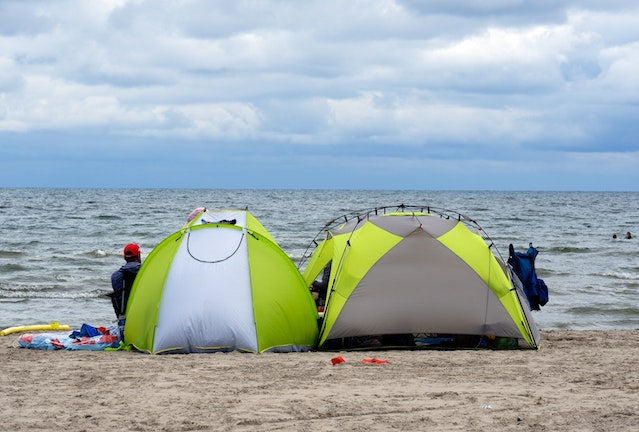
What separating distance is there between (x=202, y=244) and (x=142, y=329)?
4.09 ft

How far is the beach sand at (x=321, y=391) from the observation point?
633 cm

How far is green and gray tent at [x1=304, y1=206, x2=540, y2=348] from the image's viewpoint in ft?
31.5

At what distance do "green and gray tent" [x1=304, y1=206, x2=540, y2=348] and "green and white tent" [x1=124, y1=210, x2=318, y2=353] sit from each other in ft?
Result: 1.77

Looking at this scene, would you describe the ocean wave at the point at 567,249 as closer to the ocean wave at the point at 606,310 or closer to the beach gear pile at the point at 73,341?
the ocean wave at the point at 606,310

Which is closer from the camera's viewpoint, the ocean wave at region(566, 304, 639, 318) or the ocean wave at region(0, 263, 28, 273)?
the ocean wave at region(566, 304, 639, 318)

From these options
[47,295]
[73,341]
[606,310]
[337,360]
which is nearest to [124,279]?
[73,341]

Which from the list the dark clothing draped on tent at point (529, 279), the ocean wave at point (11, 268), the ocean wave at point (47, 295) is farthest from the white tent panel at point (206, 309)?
the ocean wave at point (11, 268)

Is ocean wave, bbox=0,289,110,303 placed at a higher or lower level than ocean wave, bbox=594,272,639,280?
lower

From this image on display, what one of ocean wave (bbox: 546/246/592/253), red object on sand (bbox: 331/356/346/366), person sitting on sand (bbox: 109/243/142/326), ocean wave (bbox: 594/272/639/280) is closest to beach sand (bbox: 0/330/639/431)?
red object on sand (bbox: 331/356/346/366)

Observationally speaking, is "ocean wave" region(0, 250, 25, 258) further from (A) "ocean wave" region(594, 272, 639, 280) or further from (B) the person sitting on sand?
(A) "ocean wave" region(594, 272, 639, 280)

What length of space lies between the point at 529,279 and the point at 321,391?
4768 millimetres

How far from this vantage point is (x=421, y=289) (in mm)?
9742

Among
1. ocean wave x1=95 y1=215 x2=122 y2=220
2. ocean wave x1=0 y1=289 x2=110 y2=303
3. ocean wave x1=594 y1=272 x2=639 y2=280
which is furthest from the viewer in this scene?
ocean wave x1=95 y1=215 x2=122 y2=220

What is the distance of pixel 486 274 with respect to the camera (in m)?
9.84
